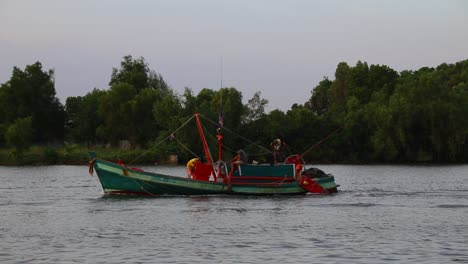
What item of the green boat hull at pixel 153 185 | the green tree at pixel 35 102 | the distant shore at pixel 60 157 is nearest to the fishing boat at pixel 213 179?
the green boat hull at pixel 153 185

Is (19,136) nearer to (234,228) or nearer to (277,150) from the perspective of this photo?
(277,150)

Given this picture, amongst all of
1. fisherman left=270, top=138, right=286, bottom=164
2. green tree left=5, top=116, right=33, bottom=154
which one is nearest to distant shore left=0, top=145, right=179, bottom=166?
green tree left=5, top=116, right=33, bottom=154

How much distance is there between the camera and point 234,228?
119ft

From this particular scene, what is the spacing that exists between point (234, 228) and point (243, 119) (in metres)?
102

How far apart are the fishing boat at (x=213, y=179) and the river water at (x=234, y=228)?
702 millimetres

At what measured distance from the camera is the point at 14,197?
2157 inches

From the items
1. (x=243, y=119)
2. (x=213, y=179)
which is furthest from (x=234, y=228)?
(x=243, y=119)

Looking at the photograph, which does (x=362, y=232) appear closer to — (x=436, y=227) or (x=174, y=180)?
(x=436, y=227)

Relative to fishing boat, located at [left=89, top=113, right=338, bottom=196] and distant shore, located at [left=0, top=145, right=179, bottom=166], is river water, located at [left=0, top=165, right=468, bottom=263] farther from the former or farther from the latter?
distant shore, located at [left=0, top=145, right=179, bottom=166]

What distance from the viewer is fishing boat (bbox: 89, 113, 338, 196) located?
166 ft

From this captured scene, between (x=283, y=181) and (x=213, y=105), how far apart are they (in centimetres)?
8343

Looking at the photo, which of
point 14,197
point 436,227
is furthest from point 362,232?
point 14,197

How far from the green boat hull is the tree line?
Answer: 194 ft

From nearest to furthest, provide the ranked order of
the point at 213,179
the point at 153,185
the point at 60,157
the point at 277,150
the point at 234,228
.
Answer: the point at 234,228 < the point at 153,185 < the point at 213,179 < the point at 277,150 < the point at 60,157
